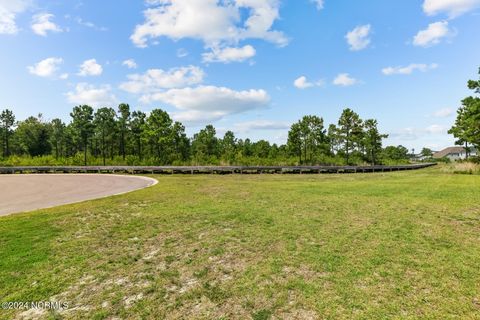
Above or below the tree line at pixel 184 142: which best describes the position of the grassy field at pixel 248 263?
below

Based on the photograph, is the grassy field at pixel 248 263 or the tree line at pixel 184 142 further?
the tree line at pixel 184 142

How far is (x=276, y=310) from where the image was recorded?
3.28m

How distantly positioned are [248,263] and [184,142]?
182 ft

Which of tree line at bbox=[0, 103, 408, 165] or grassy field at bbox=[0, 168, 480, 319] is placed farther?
tree line at bbox=[0, 103, 408, 165]

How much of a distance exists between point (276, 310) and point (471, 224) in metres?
6.62

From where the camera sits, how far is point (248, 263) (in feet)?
15.5

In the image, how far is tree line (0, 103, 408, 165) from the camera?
145 ft

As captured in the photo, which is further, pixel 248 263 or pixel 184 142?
pixel 184 142

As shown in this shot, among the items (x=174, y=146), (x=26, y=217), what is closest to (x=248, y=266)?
(x=26, y=217)

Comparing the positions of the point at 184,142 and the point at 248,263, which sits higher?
the point at 184,142

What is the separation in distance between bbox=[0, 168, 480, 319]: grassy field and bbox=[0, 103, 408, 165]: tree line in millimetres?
30502

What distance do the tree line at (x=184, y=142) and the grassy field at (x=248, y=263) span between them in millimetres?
30502

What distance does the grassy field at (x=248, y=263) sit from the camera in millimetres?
3375

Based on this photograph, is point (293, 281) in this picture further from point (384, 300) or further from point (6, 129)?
point (6, 129)
